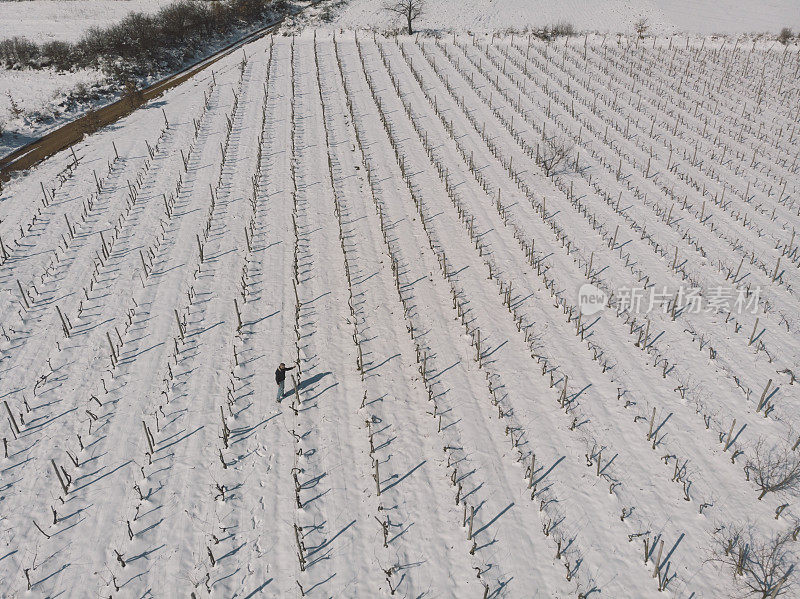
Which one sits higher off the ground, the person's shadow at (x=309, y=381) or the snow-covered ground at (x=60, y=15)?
the snow-covered ground at (x=60, y=15)

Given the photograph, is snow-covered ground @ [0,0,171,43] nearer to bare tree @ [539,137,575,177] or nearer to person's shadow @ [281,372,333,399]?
bare tree @ [539,137,575,177]

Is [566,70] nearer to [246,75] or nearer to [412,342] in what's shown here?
[246,75]

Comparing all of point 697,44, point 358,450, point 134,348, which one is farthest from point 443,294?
point 697,44

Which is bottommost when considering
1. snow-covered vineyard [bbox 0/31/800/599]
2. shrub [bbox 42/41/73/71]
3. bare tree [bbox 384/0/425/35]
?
snow-covered vineyard [bbox 0/31/800/599]

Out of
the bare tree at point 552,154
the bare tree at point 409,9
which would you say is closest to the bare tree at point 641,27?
the bare tree at point 409,9

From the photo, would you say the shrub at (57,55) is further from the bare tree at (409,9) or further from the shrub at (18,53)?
the bare tree at (409,9)

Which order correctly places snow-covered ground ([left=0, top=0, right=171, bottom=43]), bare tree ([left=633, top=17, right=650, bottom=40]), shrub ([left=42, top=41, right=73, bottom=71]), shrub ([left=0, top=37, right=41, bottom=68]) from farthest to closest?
snow-covered ground ([left=0, top=0, right=171, bottom=43]) < bare tree ([left=633, top=17, right=650, bottom=40]) < shrub ([left=0, top=37, right=41, bottom=68]) < shrub ([left=42, top=41, right=73, bottom=71])

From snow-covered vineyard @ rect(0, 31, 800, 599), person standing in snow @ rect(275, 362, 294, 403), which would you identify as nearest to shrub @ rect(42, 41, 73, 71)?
snow-covered vineyard @ rect(0, 31, 800, 599)

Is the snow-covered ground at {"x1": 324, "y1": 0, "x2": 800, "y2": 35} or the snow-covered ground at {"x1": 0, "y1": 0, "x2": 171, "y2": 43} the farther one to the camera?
the snow-covered ground at {"x1": 324, "y1": 0, "x2": 800, "y2": 35}
